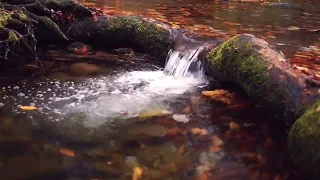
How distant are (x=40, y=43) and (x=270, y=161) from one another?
15.1ft

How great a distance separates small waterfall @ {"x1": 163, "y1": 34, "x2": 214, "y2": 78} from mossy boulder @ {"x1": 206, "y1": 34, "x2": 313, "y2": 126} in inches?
18.5

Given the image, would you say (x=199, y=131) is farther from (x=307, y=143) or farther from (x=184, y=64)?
(x=184, y=64)

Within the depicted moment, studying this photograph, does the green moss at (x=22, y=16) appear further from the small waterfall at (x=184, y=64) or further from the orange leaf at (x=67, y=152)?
the orange leaf at (x=67, y=152)

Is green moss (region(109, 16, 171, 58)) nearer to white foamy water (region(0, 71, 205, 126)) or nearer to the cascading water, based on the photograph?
the cascading water

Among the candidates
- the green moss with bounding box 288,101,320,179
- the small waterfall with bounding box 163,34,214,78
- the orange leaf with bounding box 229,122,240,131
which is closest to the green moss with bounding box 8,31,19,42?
the small waterfall with bounding box 163,34,214,78

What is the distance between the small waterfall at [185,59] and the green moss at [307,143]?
2.50m

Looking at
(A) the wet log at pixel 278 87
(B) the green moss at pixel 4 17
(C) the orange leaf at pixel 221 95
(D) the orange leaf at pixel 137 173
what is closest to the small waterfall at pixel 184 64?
(A) the wet log at pixel 278 87

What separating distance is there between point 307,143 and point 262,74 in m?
1.28

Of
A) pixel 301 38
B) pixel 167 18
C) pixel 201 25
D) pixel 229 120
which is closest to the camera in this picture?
pixel 229 120

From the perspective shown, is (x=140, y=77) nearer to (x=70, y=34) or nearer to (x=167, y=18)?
(x=70, y=34)

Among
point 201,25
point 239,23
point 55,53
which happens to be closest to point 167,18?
point 201,25

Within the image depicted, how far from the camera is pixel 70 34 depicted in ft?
21.6

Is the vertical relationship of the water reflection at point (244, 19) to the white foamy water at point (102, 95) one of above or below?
above

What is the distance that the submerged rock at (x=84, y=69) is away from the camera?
5570mm
